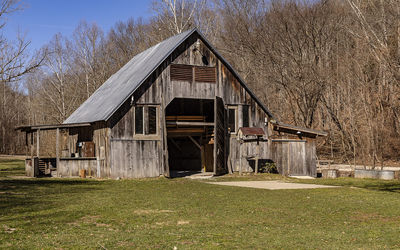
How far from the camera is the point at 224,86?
3111 centimetres

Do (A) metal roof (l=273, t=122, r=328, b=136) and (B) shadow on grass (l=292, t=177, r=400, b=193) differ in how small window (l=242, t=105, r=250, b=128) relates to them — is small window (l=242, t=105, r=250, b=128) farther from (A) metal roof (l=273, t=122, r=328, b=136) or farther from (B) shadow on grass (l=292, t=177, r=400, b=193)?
(B) shadow on grass (l=292, t=177, r=400, b=193)

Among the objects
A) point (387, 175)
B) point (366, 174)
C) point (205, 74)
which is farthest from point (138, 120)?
point (387, 175)

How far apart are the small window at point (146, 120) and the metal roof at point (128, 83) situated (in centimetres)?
131

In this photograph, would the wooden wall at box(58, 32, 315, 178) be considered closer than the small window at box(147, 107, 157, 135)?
Yes

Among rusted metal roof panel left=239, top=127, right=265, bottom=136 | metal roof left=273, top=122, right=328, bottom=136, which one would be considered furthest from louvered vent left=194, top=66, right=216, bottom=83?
metal roof left=273, top=122, right=328, bottom=136

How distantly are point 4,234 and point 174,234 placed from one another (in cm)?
358

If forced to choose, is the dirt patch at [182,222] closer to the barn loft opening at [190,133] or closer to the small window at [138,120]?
the small window at [138,120]

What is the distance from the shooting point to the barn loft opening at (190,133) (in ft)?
105

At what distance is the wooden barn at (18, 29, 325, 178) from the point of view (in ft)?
92.3

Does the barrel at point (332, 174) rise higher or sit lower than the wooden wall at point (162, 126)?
lower

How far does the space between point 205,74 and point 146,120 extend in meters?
4.62

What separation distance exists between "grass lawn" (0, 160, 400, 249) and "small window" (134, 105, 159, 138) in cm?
682

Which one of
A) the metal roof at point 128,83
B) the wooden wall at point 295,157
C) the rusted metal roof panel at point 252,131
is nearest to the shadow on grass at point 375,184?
the wooden wall at point 295,157

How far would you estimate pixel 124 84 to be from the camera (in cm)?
3175
